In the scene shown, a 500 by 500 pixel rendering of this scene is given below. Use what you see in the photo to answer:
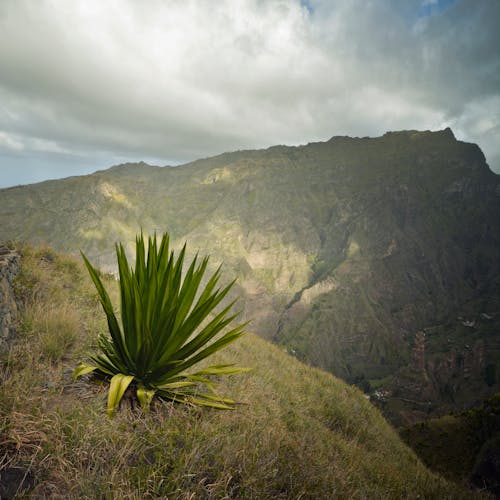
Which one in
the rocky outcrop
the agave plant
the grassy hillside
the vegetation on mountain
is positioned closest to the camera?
the grassy hillside

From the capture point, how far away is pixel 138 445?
1953 mm

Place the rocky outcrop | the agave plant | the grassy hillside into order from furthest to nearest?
1. the rocky outcrop
2. the agave plant
3. the grassy hillside

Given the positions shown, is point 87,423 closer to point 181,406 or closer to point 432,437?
point 181,406

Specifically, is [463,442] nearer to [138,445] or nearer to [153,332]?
[153,332]

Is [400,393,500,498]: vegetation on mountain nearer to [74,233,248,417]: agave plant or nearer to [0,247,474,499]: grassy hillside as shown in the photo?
[0,247,474,499]: grassy hillside

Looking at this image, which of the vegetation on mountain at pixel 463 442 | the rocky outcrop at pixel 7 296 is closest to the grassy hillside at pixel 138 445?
the rocky outcrop at pixel 7 296

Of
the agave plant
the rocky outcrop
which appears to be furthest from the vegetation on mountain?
the rocky outcrop

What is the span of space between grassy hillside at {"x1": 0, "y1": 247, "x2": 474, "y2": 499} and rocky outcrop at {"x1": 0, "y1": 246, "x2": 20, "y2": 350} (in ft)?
0.40

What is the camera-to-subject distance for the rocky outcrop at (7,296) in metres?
2.96

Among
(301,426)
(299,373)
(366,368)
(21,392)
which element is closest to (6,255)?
(21,392)

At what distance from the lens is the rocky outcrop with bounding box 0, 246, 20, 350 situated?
2.96 metres

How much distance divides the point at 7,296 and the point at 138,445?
2.53m

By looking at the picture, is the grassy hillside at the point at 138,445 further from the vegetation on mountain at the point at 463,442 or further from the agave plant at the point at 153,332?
the vegetation on mountain at the point at 463,442

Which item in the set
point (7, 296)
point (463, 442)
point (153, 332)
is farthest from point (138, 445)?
point (463, 442)
